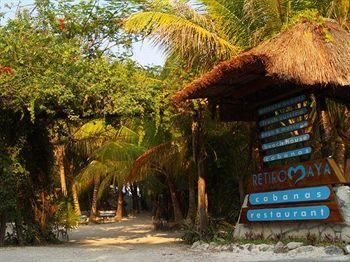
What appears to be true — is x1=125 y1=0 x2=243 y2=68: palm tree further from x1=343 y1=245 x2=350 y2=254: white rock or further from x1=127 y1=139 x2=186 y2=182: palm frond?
x1=343 y1=245 x2=350 y2=254: white rock

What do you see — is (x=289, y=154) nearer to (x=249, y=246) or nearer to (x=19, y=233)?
(x=249, y=246)

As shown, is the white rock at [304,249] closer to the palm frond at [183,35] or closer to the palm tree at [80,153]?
the palm frond at [183,35]

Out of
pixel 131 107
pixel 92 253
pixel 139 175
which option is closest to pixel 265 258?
pixel 92 253

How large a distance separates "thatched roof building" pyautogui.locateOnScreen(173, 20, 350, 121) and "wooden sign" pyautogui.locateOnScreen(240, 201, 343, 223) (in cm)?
226

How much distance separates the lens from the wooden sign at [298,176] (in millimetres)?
8898

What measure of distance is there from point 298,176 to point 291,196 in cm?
43

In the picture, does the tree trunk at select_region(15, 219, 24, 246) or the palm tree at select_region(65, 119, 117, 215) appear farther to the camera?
the palm tree at select_region(65, 119, 117, 215)

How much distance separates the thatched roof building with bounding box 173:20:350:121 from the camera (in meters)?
8.75

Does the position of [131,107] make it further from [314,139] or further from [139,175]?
[139,175]

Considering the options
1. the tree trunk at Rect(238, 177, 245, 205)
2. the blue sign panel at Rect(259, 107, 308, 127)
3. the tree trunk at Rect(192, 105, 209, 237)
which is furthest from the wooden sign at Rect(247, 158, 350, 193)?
the tree trunk at Rect(238, 177, 245, 205)

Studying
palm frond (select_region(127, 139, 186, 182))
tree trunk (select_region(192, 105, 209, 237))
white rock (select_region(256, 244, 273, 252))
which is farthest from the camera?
palm frond (select_region(127, 139, 186, 182))

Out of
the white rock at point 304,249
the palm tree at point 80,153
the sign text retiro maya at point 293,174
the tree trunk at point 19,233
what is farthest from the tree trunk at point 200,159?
the palm tree at point 80,153

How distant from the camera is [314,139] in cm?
1004

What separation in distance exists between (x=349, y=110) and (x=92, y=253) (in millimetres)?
7079
